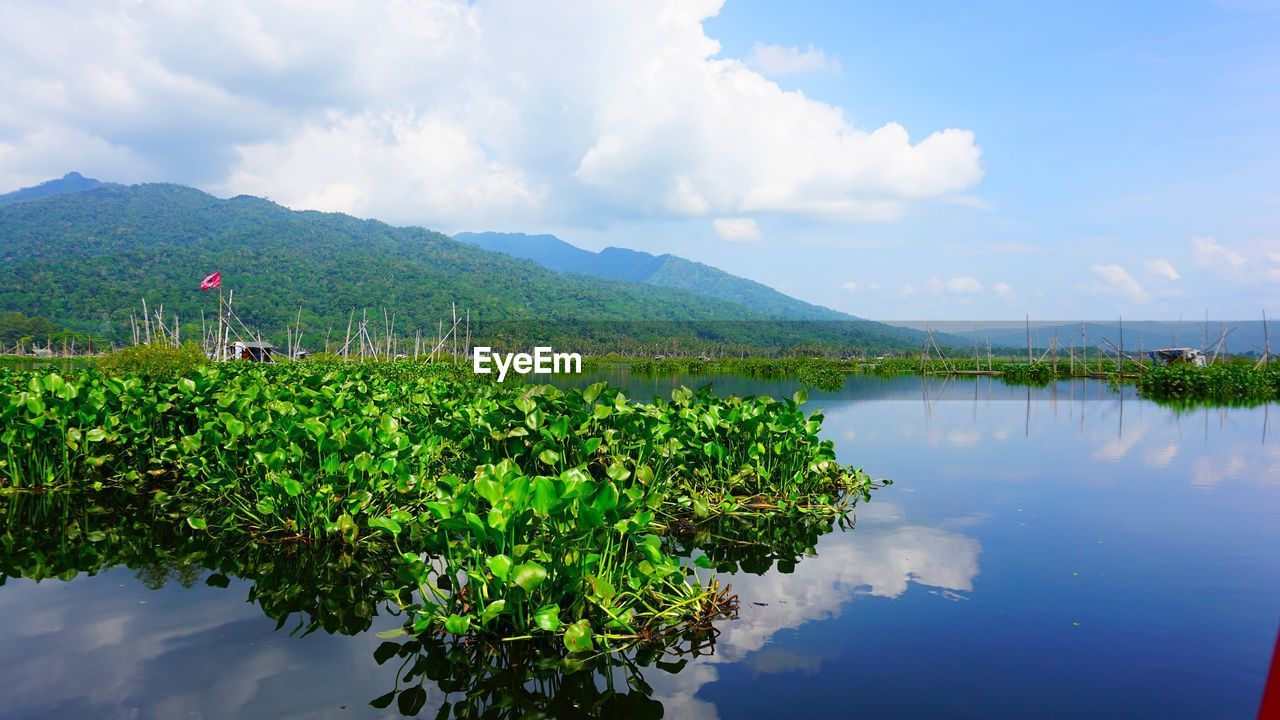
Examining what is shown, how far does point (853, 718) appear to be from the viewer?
337 cm

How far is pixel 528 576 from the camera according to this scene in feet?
11.5

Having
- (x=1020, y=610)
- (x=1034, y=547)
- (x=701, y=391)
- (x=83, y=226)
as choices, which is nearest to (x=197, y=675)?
(x=1020, y=610)

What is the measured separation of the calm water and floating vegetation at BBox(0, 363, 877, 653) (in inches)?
19.2

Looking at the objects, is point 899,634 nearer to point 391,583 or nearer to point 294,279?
point 391,583

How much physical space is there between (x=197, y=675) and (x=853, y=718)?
3.24 m

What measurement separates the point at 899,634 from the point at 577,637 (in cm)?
195

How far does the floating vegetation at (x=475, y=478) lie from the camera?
385 centimetres

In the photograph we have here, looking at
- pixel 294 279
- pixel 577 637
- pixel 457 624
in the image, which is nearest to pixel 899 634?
pixel 577 637

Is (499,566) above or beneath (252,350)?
beneath

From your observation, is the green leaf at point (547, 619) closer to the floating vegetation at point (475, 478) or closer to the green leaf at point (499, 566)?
the floating vegetation at point (475, 478)

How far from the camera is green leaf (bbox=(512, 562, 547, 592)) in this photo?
350 centimetres

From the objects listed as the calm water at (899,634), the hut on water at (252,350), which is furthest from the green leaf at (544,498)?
the hut on water at (252,350)

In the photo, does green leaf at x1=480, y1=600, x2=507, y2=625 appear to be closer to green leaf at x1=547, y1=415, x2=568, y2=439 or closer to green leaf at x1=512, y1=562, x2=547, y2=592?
green leaf at x1=512, y1=562, x2=547, y2=592

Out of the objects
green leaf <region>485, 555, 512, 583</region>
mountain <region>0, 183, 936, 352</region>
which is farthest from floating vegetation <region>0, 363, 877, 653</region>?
mountain <region>0, 183, 936, 352</region>
